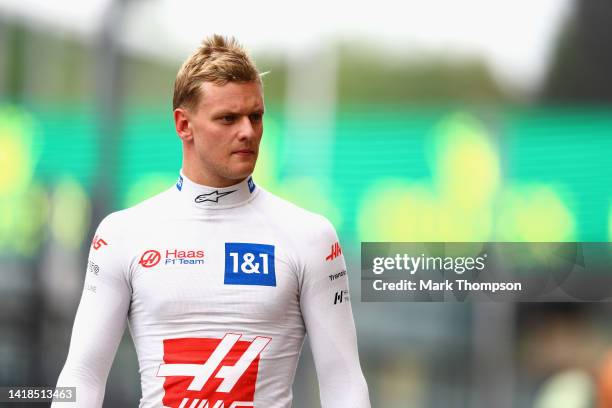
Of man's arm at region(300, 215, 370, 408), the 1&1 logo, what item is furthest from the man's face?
man's arm at region(300, 215, 370, 408)

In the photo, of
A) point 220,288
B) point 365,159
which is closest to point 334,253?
point 220,288

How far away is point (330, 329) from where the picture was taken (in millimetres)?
2785

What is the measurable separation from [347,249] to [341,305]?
2556mm

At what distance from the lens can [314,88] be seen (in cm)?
590

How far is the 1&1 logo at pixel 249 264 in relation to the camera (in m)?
2.77

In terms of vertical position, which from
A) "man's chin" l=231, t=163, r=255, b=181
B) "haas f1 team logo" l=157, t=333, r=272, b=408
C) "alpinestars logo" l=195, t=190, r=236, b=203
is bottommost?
"haas f1 team logo" l=157, t=333, r=272, b=408

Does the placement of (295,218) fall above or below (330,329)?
above

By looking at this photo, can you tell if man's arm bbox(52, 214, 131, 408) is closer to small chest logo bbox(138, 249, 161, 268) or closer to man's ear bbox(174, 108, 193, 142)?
small chest logo bbox(138, 249, 161, 268)

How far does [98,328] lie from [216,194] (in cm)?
50

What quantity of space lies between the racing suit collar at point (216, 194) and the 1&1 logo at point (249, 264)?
0.41 ft

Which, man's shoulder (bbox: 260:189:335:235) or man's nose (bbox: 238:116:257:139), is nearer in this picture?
man's nose (bbox: 238:116:257:139)

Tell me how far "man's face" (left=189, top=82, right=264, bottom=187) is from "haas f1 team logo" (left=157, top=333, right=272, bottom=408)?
463 mm

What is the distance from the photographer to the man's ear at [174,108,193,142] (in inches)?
112

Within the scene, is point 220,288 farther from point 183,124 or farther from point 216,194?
point 183,124
